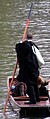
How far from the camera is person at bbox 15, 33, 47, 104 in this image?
1805cm

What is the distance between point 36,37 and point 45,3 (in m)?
15.2

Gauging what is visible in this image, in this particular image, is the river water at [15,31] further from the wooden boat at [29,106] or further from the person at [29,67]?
the person at [29,67]

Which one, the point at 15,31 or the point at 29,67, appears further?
the point at 15,31

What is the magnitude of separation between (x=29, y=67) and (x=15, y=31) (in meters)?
15.0

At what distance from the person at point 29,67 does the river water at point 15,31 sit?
36.8 inches

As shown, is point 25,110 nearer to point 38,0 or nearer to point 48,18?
point 48,18

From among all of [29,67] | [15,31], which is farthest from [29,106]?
[15,31]

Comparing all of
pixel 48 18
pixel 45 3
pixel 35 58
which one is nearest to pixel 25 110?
pixel 35 58

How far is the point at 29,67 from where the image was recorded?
1820 centimetres

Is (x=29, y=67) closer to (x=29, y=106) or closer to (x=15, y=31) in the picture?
(x=29, y=106)

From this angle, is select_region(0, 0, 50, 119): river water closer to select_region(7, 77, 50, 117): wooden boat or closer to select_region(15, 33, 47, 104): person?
select_region(7, 77, 50, 117): wooden boat

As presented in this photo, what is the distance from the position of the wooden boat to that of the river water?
325 mm

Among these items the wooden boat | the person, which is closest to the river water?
the wooden boat

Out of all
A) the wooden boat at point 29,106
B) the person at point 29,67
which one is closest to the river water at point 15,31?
the wooden boat at point 29,106
